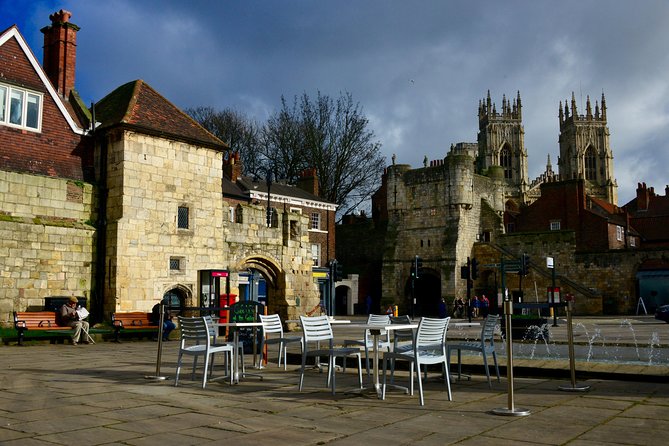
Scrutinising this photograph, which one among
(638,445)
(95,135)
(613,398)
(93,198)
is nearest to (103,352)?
(93,198)

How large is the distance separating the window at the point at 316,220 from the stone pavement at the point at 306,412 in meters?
31.8

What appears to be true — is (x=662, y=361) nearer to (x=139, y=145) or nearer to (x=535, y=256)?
(x=139, y=145)

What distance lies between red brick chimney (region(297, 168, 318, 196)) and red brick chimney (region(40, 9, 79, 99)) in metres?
22.1

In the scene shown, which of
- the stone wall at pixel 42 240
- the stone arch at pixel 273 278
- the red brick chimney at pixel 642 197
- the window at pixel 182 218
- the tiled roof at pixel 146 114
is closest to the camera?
the stone wall at pixel 42 240

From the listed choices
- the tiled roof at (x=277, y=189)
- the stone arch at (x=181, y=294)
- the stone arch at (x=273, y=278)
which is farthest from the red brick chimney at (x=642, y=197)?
the stone arch at (x=181, y=294)

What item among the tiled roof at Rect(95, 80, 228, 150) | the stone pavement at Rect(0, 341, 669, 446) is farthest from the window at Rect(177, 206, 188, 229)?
the stone pavement at Rect(0, 341, 669, 446)

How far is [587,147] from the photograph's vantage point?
120500mm

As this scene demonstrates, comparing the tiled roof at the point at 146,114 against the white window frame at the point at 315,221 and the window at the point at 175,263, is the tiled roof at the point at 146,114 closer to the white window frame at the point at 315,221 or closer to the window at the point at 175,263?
the window at the point at 175,263

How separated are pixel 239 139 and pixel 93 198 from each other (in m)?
28.7

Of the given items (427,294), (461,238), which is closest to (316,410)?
(461,238)

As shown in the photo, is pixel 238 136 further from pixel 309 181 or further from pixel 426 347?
pixel 426 347

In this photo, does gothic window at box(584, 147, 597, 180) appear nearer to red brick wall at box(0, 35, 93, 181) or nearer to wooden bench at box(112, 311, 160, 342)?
red brick wall at box(0, 35, 93, 181)

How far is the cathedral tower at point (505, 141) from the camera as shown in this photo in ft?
399

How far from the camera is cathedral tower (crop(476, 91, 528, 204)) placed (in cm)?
12175
